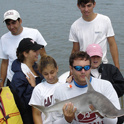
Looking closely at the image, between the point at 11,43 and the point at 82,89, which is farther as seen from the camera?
the point at 11,43

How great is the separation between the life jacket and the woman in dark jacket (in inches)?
4.2

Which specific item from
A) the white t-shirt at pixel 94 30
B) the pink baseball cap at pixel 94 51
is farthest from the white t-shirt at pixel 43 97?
the white t-shirt at pixel 94 30

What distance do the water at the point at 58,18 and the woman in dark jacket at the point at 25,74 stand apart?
6.14 m

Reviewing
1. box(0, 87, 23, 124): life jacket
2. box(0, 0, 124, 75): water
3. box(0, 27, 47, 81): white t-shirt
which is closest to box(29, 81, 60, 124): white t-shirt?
box(0, 87, 23, 124): life jacket

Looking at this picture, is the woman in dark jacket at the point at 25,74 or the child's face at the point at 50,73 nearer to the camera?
the child's face at the point at 50,73

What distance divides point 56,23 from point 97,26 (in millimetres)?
10806

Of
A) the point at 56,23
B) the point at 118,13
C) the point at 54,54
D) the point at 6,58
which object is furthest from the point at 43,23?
the point at 6,58

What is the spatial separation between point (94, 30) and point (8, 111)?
75.3 inches

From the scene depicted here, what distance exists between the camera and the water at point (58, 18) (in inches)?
443

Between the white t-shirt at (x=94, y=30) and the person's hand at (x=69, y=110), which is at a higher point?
the white t-shirt at (x=94, y=30)

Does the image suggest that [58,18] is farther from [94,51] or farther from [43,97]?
[43,97]

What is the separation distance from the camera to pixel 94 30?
12.5 feet

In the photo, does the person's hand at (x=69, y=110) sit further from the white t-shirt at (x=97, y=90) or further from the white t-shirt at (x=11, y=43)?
the white t-shirt at (x=11, y=43)

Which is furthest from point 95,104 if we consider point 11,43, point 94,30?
point 11,43
